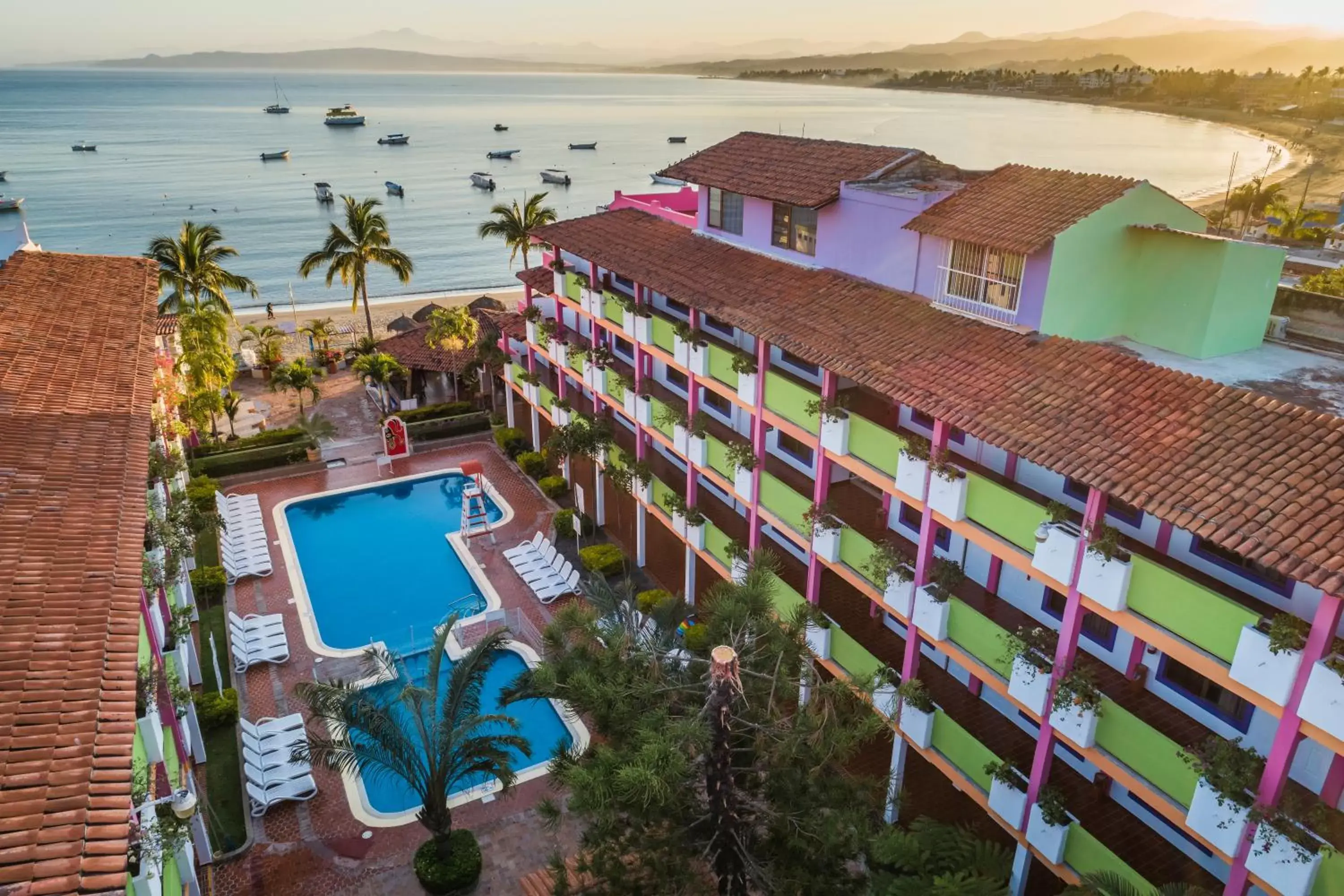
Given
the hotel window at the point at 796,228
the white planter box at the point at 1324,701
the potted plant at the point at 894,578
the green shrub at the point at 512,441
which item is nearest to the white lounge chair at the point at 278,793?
the potted plant at the point at 894,578

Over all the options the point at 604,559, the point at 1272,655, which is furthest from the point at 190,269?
the point at 1272,655

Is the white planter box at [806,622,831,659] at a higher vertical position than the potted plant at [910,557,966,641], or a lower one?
lower

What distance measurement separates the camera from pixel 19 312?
2489cm

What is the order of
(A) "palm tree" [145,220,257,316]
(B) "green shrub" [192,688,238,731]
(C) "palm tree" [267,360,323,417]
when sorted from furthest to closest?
(A) "palm tree" [145,220,257,316]
(C) "palm tree" [267,360,323,417]
(B) "green shrub" [192,688,238,731]

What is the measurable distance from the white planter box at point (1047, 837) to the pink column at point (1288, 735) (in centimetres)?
262

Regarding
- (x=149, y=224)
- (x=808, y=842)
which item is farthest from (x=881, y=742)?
(x=149, y=224)

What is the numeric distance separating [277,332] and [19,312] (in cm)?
2686

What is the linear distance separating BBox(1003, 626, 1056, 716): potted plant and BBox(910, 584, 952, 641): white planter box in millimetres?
1333

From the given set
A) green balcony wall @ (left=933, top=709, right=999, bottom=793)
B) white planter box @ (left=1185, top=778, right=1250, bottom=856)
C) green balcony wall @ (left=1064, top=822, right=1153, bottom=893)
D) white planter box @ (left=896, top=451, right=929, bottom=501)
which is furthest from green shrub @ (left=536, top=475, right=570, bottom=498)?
white planter box @ (left=1185, top=778, right=1250, bottom=856)

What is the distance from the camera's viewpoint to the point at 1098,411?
48.1 feet

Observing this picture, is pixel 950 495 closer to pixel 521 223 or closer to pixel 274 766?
pixel 274 766

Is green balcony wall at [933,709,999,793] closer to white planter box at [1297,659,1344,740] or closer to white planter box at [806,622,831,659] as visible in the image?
white planter box at [806,622,831,659]

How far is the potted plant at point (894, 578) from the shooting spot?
18.1m

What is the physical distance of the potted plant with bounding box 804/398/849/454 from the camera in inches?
750
